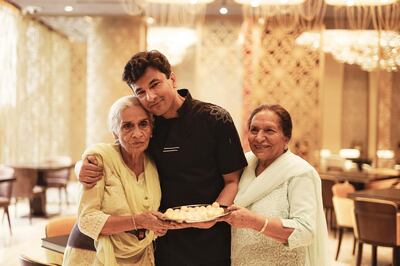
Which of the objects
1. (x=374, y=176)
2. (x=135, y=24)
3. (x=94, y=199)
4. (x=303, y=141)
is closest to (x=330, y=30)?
(x=303, y=141)

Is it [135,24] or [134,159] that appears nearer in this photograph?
[134,159]

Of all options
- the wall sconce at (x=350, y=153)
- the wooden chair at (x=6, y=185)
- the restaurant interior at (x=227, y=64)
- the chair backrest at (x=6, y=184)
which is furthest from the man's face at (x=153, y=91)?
the wall sconce at (x=350, y=153)

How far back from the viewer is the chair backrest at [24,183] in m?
8.26

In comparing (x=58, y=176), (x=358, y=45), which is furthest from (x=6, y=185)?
(x=358, y=45)

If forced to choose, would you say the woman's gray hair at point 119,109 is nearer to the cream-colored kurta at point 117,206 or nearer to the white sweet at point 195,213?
the cream-colored kurta at point 117,206

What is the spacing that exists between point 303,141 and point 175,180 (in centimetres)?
817

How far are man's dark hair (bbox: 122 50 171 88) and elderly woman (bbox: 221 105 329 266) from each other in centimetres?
44

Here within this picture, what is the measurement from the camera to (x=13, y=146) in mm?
11188

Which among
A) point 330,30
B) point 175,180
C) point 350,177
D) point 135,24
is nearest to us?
point 175,180

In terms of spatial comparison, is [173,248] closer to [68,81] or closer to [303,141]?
[303,141]

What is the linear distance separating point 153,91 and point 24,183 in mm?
6791

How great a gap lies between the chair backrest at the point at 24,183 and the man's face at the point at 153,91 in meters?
6.68

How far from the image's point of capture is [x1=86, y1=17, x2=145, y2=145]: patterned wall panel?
10.9 m

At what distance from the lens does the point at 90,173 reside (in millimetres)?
2027
